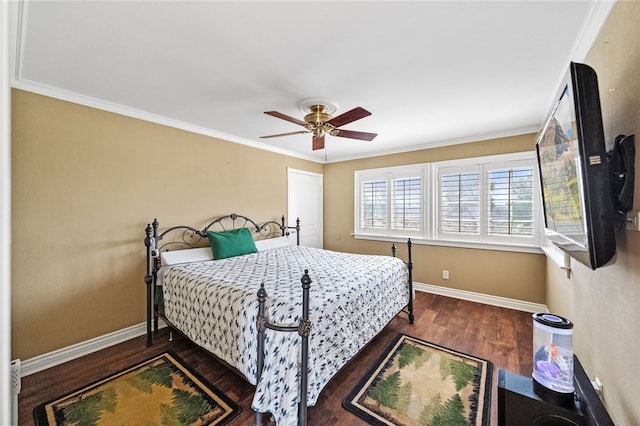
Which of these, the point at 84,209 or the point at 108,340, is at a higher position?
the point at 84,209

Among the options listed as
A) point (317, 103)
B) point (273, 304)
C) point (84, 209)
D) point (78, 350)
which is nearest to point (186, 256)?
point (84, 209)

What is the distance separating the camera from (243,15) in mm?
1459

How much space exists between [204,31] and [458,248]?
13.0ft

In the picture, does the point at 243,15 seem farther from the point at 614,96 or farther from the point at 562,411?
the point at 562,411

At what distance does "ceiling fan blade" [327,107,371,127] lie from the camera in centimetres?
202

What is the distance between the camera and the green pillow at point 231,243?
3119mm

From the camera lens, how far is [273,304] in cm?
172

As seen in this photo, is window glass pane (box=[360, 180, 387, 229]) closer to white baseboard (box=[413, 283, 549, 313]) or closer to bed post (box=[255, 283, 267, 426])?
white baseboard (box=[413, 283, 549, 313])

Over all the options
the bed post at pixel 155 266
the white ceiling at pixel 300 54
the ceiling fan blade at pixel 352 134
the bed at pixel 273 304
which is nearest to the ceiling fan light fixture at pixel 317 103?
the white ceiling at pixel 300 54

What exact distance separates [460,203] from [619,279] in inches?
106

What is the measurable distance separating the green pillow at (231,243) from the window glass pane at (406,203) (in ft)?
Answer: 8.09

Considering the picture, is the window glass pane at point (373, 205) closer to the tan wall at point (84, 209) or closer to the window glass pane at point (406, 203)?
the window glass pane at point (406, 203)

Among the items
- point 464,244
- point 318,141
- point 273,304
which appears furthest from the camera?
point 464,244

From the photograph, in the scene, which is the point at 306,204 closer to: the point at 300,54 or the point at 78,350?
the point at 300,54
